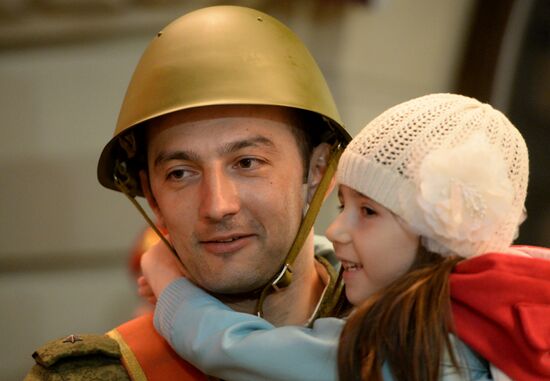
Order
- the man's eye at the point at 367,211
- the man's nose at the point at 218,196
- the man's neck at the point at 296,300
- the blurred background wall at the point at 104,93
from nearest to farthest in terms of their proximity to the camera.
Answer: the man's eye at the point at 367,211
the man's nose at the point at 218,196
the man's neck at the point at 296,300
the blurred background wall at the point at 104,93

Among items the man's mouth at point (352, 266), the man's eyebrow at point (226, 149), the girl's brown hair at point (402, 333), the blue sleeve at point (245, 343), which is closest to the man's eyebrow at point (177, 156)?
the man's eyebrow at point (226, 149)

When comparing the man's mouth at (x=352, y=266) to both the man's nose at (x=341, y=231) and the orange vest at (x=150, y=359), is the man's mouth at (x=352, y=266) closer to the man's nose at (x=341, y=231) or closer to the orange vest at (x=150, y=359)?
the man's nose at (x=341, y=231)

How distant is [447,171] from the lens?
173cm

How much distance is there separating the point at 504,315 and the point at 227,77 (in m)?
0.80

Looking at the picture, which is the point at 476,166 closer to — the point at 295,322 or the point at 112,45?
the point at 295,322

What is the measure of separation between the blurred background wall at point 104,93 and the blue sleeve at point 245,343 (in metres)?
2.33

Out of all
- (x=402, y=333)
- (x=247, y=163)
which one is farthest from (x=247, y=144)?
(x=402, y=333)

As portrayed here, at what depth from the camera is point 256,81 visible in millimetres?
2141

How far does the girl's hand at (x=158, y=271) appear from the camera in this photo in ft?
7.23

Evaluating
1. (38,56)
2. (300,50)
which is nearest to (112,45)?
(38,56)

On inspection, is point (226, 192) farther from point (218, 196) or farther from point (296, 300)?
point (296, 300)

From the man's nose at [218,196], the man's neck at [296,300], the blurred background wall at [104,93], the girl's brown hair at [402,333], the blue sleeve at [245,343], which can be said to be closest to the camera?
the girl's brown hair at [402,333]

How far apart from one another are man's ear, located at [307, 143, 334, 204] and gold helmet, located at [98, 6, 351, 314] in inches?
1.5

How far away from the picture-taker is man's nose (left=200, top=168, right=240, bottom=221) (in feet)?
6.74
